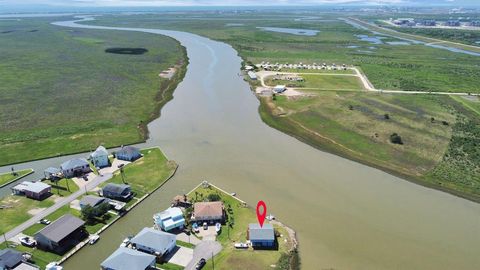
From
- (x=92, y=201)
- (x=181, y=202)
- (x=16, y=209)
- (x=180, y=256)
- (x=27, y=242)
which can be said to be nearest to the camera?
(x=180, y=256)

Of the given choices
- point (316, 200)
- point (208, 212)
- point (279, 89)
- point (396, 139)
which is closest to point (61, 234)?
point (208, 212)

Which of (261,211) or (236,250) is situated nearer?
(236,250)

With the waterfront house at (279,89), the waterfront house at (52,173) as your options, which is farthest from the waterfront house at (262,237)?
the waterfront house at (279,89)

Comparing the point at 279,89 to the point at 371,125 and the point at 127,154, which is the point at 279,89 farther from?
the point at 127,154

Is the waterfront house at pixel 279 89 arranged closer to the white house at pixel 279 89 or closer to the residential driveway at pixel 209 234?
the white house at pixel 279 89

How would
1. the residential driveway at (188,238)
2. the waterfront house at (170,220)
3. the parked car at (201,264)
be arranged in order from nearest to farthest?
1. the parked car at (201,264)
2. the residential driveway at (188,238)
3. the waterfront house at (170,220)

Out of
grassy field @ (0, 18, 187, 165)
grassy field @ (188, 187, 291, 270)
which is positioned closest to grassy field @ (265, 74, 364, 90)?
grassy field @ (0, 18, 187, 165)

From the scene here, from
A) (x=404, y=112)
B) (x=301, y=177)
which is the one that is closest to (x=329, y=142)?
(x=301, y=177)
